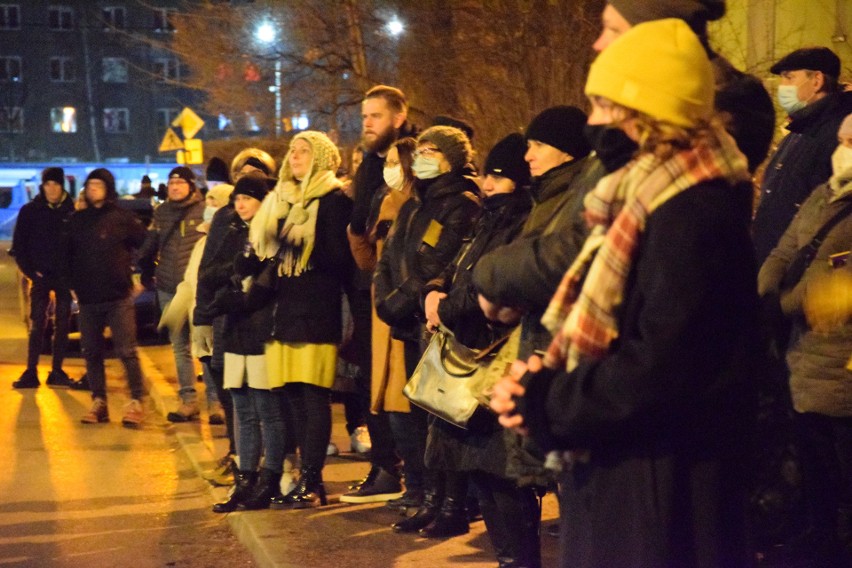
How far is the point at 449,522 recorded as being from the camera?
665 centimetres

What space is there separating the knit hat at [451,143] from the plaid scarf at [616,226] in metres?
3.56

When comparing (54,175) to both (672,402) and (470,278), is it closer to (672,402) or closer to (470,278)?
(470,278)

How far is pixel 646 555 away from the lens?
2.89m

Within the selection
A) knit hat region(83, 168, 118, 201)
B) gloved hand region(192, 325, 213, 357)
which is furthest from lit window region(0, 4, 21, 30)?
gloved hand region(192, 325, 213, 357)

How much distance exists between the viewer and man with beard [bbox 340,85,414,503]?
761 cm

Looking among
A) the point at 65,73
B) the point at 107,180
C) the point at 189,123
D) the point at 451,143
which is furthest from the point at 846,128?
the point at 65,73

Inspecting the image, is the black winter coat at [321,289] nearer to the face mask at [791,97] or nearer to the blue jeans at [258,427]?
the blue jeans at [258,427]

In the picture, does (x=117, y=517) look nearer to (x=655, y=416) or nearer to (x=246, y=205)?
(x=246, y=205)

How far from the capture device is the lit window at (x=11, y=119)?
8075 cm

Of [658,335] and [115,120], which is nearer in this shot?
[658,335]

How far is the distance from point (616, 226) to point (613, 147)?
218mm

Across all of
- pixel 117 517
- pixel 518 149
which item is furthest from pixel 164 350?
pixel 518 149

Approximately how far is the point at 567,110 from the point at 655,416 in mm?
2401

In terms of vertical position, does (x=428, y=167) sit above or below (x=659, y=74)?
above
